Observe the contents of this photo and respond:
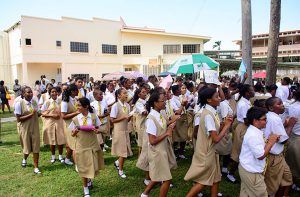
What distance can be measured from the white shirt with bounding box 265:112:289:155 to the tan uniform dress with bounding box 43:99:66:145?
467 cm

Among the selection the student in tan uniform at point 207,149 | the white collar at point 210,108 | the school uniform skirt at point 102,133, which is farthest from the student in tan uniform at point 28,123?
the white collar at point 210,108

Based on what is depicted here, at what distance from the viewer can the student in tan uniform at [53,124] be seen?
6629 millimetres

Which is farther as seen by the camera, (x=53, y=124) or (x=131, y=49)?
(x=131, y=49)

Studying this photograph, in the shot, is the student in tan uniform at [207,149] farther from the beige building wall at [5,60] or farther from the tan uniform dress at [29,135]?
the beige building wall at [5,60]

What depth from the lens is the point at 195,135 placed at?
4.44 meters

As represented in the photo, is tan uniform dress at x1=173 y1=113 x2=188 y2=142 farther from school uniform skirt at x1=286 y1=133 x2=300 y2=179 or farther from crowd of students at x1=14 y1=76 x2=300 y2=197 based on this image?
school uniform skirt at x1=286 y1=133 x2=300 y2=179

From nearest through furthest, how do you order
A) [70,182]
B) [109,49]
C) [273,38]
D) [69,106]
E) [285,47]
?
[70,182]
[69,106]
[273,38]
[109,49]
[285,47]

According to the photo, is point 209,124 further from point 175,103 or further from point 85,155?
point 175,103

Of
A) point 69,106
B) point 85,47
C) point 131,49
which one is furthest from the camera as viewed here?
point 131,49

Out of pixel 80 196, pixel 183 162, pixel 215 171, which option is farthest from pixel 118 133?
pixel 215 171

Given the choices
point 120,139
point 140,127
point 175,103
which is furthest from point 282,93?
point 120,139

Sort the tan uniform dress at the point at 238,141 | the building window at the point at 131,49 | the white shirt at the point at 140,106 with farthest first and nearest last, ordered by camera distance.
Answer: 1. the building window at the point at 131,49
2. the white shirt at the point at 140,106
3. the tan uniform dress at the point at 238,141

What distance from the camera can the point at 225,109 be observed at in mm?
5051

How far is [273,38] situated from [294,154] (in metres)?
5.57
